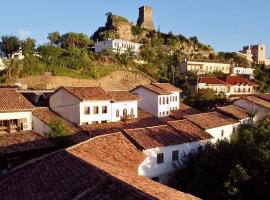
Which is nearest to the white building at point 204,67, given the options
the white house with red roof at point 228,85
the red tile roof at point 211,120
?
the white house with red roof at point 228,85

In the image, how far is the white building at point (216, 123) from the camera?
37.0m

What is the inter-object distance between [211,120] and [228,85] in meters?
34.0

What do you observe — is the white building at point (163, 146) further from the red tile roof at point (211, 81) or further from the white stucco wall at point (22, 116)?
the red tile roof at point (211, 81)

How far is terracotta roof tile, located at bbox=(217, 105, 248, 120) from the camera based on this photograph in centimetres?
4513

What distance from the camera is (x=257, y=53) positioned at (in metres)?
118

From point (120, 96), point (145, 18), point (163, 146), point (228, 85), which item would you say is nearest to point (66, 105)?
point (120, 96)

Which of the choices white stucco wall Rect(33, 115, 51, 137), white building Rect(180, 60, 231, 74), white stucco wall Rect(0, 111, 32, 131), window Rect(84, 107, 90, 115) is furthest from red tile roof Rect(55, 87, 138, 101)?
white building Rect(180, 60, 231, 74)

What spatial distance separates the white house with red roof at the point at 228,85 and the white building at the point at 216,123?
25246 mm


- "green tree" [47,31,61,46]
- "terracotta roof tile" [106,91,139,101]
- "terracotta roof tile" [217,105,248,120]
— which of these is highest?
"green tree" [47,31,61,46]

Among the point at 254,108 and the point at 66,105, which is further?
the point at 254,108

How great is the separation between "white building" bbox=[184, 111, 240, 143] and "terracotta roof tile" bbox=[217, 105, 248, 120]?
1.33 metres

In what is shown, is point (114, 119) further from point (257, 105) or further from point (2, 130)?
point (257, 105)

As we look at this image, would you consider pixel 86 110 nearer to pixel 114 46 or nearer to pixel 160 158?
pixel 160 158

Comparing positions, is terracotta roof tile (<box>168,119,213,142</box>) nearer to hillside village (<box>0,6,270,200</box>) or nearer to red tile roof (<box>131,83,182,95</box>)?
hillside village (<box>0,6,270,200</box>)
